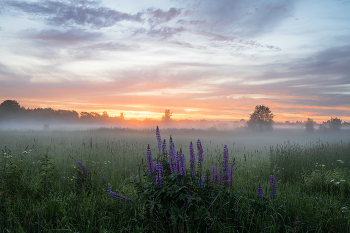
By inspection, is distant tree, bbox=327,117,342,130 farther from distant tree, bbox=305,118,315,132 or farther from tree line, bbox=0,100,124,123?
tree line, bbox=0,100,124,123

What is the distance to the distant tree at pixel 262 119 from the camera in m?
41.3

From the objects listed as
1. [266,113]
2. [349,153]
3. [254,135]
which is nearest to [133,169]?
[349,153]

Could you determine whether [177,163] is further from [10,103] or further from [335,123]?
[10,103]

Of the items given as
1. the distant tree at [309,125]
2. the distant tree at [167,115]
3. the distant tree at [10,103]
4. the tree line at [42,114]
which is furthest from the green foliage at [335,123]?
the distant tree at [10,103]

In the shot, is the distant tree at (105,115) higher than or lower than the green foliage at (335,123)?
higher

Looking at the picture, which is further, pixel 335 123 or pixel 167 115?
pixel 167 115

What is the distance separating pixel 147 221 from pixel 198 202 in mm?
879

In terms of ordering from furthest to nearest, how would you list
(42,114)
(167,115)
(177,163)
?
(167,115), (42,114), (177,163)

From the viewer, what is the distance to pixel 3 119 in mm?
54656

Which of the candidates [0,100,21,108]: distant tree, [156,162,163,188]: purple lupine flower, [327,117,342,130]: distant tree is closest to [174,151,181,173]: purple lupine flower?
[156,162,163,188]: purple lupine flower

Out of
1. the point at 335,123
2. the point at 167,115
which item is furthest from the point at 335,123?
the point at 167,115

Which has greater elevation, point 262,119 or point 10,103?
point 10,103

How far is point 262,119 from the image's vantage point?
137 ft

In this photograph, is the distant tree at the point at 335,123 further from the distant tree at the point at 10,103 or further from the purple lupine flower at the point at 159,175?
the distant tree at the point at 10,103
